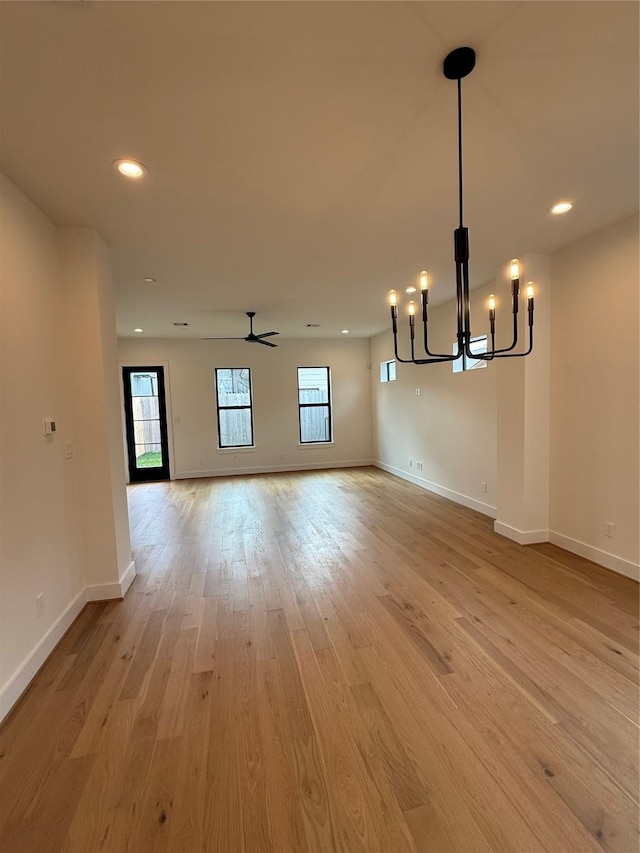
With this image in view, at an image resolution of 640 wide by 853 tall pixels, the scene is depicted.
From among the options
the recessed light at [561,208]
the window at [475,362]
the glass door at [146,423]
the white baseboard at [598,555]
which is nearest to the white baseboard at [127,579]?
the white baseboard at [598,555]

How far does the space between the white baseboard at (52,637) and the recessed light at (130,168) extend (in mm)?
2640

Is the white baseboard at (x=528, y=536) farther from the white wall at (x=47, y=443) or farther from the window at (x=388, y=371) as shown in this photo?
the window at (x=388, y=371)

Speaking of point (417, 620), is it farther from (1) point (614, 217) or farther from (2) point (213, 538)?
(1) point (614, 217)

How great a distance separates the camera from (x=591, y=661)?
6.57 ft

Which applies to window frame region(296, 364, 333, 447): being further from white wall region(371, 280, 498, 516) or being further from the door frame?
the door frame

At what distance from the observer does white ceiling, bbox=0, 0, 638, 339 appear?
1271mm

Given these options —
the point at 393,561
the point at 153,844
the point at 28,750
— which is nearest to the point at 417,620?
the point at 393,561

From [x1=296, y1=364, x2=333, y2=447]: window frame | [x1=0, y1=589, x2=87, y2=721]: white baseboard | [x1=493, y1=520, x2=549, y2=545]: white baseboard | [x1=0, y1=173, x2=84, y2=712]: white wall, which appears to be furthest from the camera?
[x1=296, y1=364, x2=333, y2=447]: window frame

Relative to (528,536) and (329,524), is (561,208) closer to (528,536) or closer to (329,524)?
(528,536)

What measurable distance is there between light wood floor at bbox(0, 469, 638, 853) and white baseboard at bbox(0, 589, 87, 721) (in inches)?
2.6

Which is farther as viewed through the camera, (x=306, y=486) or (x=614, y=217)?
(x=306, y=486)

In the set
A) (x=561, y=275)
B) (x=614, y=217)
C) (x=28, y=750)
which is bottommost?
(x=28, y=750)

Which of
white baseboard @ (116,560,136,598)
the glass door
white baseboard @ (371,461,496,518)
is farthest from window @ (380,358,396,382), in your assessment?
white baseboard @ (116,560,136,598)

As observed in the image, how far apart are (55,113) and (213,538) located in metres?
3.56
